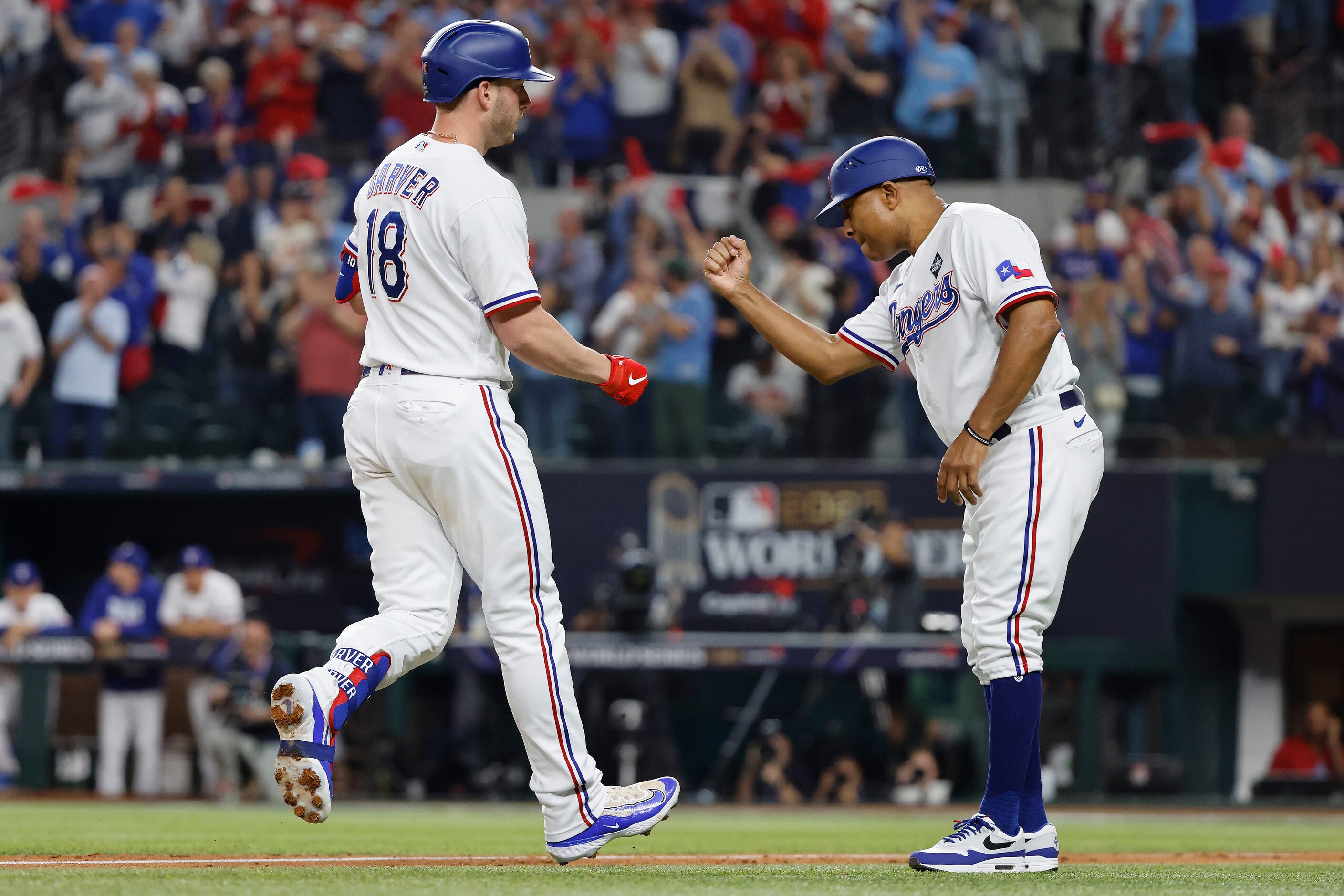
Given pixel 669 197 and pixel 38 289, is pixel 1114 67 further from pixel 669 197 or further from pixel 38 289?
pixel 38 289

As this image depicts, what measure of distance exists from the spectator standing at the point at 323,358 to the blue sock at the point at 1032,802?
885 centimetres

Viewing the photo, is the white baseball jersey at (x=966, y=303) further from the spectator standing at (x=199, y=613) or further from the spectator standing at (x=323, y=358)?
the spectator standing at (x=199, y=613)

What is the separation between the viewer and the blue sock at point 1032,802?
4.95 metres

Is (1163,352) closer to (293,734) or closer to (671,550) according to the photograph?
(671,550)

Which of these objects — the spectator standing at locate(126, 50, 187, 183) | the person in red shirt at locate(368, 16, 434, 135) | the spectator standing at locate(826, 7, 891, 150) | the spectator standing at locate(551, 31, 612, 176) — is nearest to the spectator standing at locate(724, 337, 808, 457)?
the spectator standing at locate(826, 7, 891, 150)

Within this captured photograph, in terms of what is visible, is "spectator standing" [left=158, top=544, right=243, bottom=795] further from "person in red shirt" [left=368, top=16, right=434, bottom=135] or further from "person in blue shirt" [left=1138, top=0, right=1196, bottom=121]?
"person in blue shirt" [left=1138, top=0, right=1196, bottom=121]

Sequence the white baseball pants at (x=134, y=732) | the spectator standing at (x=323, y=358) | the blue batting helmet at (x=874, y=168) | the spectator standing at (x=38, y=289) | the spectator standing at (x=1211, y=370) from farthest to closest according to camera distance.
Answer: the spectator standing at (x=38, y=289), the spectator standing at (x=323, y=358), the white baseball pants at (x=134, y=732), the spectator standing at (x=1211, y=370), the blue batting helmet at (x=874, y=168)

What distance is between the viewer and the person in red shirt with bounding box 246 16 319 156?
16.2 meters

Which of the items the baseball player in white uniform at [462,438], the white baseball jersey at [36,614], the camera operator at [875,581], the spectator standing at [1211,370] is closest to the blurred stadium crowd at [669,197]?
the spectator standing at [1211,370]

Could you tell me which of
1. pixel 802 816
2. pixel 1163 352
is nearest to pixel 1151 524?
pixel 1163 352

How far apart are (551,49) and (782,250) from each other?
12.6ft

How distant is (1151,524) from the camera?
12.6 metres

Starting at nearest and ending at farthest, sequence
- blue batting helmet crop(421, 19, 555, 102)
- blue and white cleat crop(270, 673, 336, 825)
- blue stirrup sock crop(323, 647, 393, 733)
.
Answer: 1. blue and white cleat crop(270, 673, 336, 825)
2. blue stirrup sock crop(323, 647, 393, 733)
3. blue batting helmet crop(421, 19, 555, 102)

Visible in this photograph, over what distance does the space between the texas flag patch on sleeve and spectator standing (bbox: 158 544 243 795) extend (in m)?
9.34
